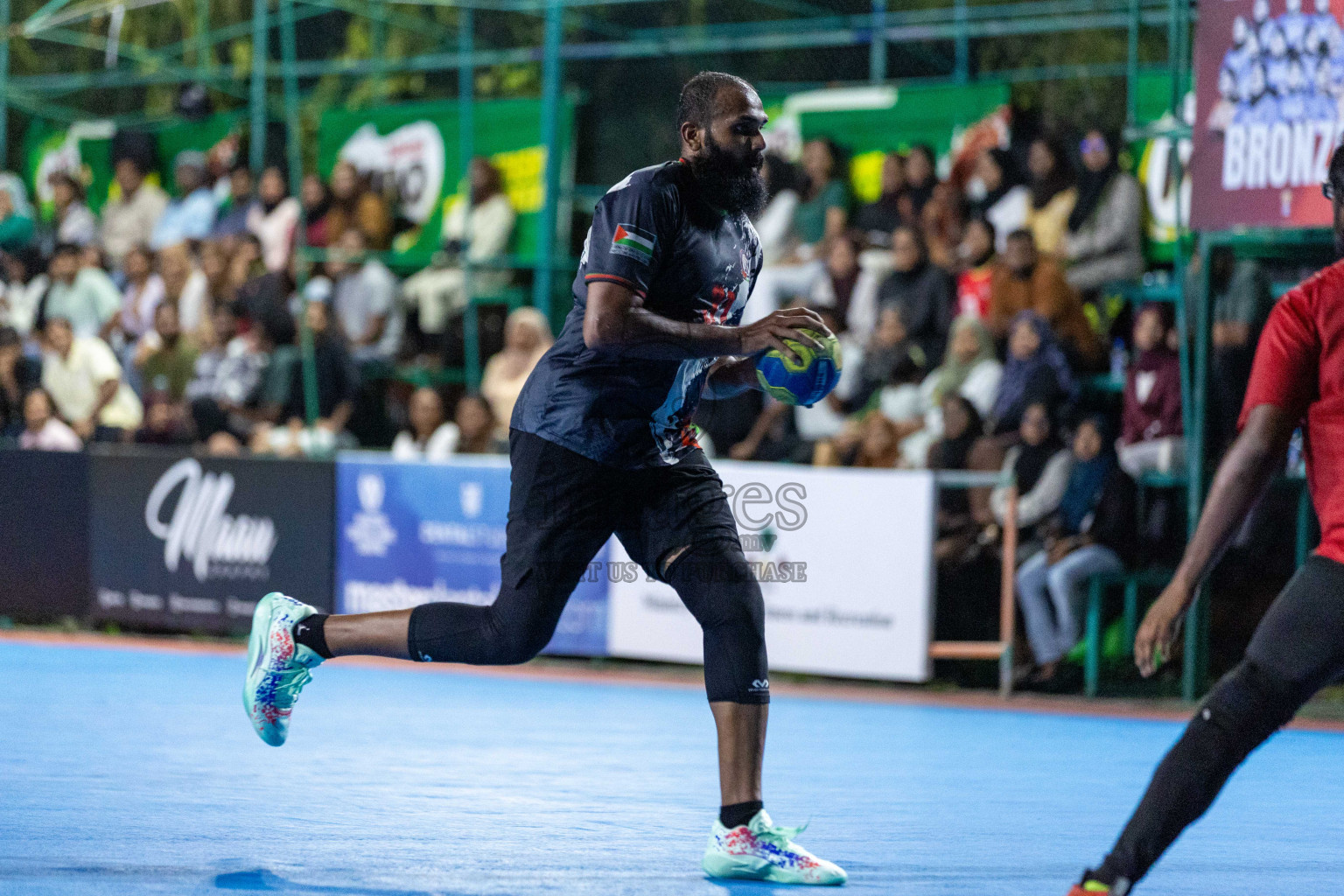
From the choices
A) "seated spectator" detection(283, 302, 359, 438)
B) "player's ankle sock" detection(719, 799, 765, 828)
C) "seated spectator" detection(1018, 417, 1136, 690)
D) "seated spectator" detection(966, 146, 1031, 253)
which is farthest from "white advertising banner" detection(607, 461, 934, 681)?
"player's ankle sock" detection(719, 799, 765, 828)

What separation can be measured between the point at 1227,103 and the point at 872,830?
5.36 meters

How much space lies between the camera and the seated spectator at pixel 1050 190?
1155 cm

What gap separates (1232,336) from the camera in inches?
375

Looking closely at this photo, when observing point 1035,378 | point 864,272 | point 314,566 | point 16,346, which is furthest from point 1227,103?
point 16,346

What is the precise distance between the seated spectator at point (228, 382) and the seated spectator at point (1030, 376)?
20.1 feet

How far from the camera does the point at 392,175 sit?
15.2m

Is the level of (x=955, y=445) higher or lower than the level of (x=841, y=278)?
lower

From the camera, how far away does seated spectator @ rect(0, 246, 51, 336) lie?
1589 centimetres

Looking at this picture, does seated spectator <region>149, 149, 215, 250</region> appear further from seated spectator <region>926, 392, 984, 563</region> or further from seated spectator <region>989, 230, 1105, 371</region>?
seated spectator <region>926, 392, 984, 563</region>

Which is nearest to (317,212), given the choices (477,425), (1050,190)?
(477,425)

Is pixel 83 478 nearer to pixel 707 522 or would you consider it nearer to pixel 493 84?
pixel 493 84

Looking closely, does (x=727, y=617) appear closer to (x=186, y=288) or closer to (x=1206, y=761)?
(x=1206, y=761)

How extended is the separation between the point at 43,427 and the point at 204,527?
265cm

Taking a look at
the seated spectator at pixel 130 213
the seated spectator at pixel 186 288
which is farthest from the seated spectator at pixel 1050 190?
the seated spectator at pixel 130 213
